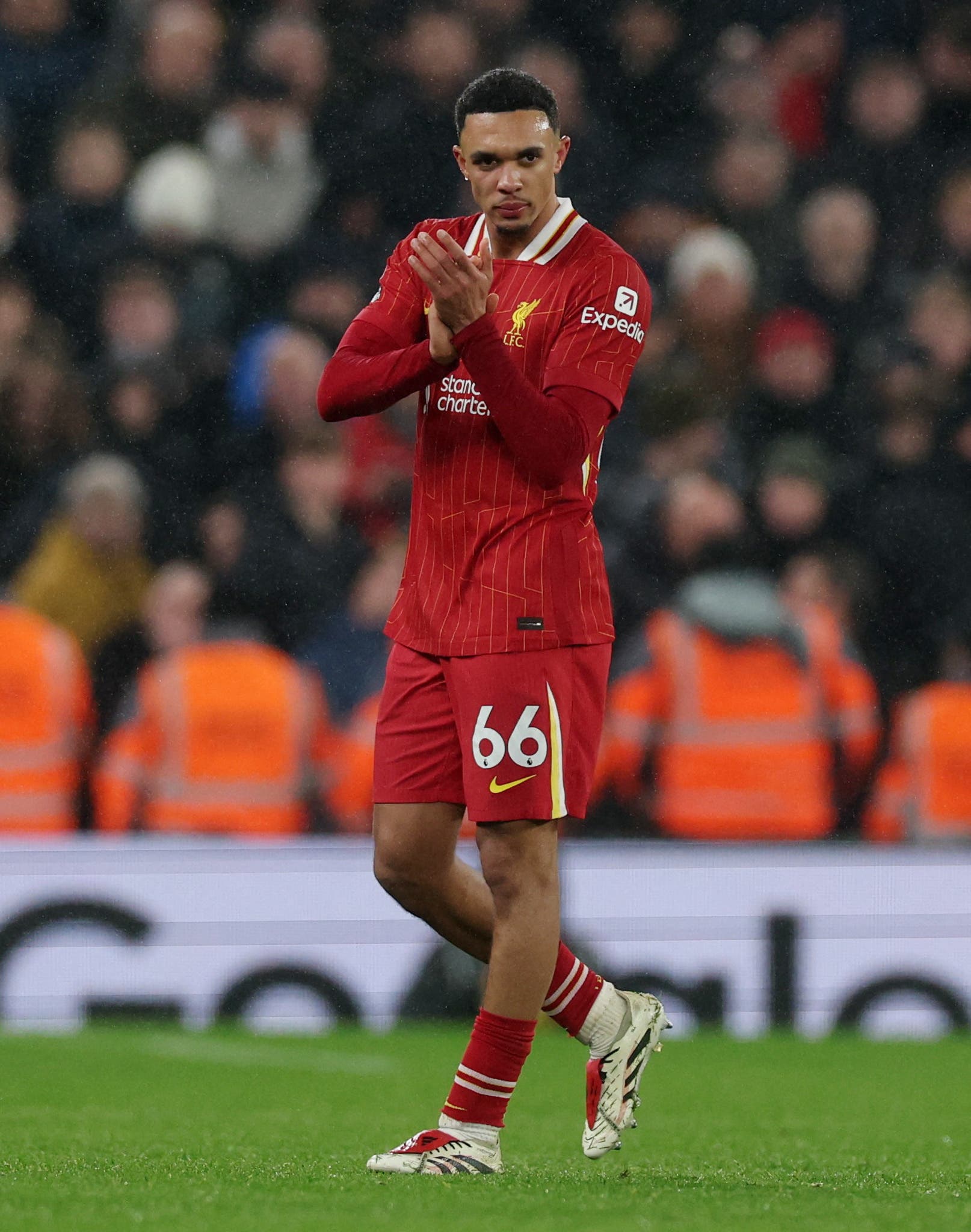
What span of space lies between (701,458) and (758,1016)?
1908 millimetres

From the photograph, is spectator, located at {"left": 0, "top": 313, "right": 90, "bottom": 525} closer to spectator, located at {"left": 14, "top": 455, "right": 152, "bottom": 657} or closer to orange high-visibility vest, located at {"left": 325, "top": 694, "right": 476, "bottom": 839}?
spectator, located at {"left": 14, "top": 455, "right": 152, "bottom": 657}

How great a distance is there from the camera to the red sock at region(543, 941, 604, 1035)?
3486 mm

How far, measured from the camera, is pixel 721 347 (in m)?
7.21

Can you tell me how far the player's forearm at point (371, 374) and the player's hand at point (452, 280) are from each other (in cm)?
12

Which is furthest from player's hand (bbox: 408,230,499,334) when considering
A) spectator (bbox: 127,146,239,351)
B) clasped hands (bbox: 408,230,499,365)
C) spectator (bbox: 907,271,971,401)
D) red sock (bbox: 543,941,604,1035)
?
spectator (bbox: 907,271,971,401)

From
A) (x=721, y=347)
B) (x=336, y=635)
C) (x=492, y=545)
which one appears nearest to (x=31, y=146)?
(x=336, y=635)

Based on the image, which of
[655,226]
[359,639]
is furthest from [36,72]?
[359,639]

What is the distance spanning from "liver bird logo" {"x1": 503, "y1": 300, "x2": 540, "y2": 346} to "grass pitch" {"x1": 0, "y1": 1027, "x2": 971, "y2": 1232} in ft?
4.34

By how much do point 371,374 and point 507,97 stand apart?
0.51 m

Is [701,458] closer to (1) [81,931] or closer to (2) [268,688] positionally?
(2) [268,688]

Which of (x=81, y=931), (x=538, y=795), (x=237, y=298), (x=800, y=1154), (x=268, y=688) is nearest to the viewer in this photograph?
(x=538, y=795)

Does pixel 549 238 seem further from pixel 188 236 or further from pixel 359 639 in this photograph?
pixel 188 236

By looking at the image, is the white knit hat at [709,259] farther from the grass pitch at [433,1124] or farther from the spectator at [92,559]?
the grass pitch at [433,1124]

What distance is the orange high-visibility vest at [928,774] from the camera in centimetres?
663
